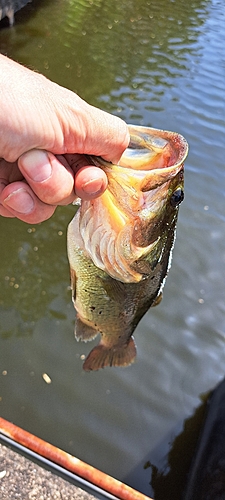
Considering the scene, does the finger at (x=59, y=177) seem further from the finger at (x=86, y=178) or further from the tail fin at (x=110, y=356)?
the tail fin at (x=110, y=356)

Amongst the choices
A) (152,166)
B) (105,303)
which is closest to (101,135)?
(152,166)

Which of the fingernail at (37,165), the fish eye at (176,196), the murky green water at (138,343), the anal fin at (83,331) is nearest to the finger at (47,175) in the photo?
the fingernail at (37,165)

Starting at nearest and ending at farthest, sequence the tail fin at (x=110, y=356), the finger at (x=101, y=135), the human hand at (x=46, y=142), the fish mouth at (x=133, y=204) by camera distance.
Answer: the human hand at (x=46, y=142) → the finger at (x=101, y=135) → the fish mouth at (x=133, y=204) → the tail fin at (x=110, y=356)

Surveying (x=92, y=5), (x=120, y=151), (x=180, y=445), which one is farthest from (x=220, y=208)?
(x=92, y=5)

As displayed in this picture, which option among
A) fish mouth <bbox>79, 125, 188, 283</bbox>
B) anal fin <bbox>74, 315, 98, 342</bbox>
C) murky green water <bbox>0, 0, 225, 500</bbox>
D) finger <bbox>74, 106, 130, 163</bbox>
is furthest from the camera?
murky green water <bbox>0, 0, 225, 500</bbox>

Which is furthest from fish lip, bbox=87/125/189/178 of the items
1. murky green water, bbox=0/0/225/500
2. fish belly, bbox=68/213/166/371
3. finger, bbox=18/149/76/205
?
murky green water, bbox=0/0/225/500

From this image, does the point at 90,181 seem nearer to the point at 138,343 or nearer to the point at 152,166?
the point at 152,166

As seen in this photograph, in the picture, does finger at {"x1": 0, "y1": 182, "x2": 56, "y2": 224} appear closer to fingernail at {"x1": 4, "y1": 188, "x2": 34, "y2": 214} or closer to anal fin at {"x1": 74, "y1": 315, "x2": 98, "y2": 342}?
fingernail at {"x1": 4, "y1": 188, "x2": 34, "y2": 214}
